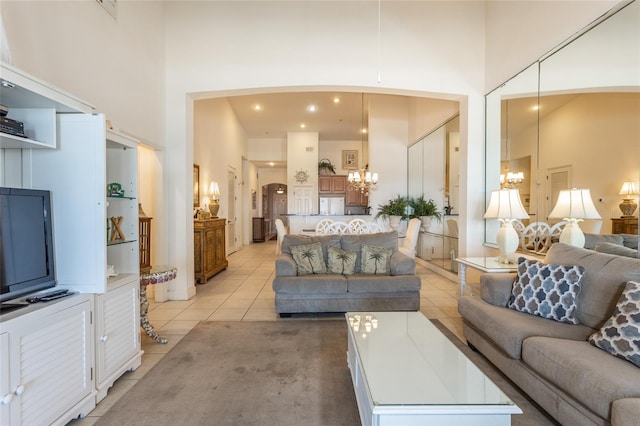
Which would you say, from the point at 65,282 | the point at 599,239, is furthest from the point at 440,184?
the point at 65,282

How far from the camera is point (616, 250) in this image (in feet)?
7.42

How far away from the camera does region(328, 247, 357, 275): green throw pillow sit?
359 cm

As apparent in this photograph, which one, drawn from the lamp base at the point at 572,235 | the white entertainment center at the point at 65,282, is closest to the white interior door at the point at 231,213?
the white entertainment center at the point at 65,282

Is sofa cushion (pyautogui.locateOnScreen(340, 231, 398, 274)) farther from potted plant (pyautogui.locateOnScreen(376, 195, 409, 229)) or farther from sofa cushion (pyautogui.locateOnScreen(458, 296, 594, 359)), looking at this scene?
potted plant (pyautogui.locateOnScreen(376, 195, 409, 229))

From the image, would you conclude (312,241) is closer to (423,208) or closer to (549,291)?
(549,291)

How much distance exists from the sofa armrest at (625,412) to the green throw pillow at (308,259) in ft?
8.65

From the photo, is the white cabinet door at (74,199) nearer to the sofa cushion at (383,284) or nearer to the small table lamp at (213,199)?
the sofa cushion at (383,284)

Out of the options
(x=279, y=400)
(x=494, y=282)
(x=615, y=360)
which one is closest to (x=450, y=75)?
(x=494, y=282)

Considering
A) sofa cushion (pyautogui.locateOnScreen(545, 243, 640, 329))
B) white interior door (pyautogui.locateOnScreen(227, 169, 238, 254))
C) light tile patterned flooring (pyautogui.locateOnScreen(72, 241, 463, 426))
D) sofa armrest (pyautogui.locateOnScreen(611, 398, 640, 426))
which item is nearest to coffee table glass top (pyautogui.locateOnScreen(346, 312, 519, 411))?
sofa armrest (pyautogui.locateOnScreen(611, 398, 640, 426))

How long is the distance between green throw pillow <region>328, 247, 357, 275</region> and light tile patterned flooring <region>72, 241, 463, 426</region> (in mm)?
890

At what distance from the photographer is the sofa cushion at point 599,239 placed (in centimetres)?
233

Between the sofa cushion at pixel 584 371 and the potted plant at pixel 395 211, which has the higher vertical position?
the potted plant at pixel 395 211

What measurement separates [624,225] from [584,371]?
156 cm

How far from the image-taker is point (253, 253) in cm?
816
